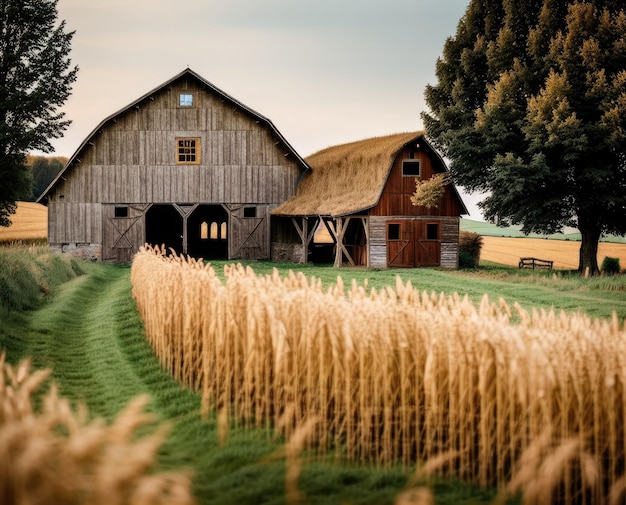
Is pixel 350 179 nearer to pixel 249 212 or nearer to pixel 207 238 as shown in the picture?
pixel 249 212

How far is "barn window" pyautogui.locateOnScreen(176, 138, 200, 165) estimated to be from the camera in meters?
34.9

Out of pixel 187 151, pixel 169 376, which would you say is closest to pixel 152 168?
pixel 187 151

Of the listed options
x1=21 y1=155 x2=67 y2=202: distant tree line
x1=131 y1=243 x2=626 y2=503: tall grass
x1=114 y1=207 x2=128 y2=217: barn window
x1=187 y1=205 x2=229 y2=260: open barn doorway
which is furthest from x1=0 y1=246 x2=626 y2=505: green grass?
x1=21 y1=155 x2=67 y2=202: distant tree line

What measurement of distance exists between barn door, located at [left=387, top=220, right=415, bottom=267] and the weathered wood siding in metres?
0.53

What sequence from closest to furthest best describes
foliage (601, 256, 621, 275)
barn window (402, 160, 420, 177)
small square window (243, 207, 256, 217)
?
barn window (402, 160, 420, 177) < foliage (601, 256, 621, 275) < small square window (243, 207, 256, 217)

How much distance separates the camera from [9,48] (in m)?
39.6

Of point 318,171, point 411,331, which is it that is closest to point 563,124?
point 318,171

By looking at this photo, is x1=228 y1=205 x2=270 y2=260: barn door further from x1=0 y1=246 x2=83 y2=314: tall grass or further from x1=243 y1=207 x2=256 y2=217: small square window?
x1=0 y1=246 x2=83 y2=314: tall grass

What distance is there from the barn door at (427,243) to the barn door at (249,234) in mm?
7415

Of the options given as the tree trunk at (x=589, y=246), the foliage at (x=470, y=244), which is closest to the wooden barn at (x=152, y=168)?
the foliage at (x=470, y=244)

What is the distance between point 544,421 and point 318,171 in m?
30.0

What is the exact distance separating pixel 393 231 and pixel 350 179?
348 cm

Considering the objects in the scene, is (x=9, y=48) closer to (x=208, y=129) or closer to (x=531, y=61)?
(x=208, y=129)

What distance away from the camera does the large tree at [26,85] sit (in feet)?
127
